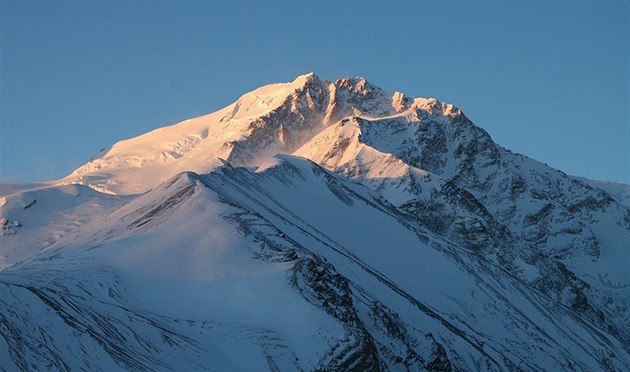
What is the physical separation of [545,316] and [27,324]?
105413 millimetres

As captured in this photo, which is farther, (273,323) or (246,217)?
(246,217)

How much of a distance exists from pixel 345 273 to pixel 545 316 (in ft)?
170

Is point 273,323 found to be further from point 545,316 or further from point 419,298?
point 545,316

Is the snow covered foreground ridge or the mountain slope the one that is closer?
the snow covered foreground ridge

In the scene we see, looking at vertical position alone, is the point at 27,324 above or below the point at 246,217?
below

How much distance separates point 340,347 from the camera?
276ft

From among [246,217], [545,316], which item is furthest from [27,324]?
[545,316]

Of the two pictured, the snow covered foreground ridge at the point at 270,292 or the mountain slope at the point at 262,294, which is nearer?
the snow covered foreground ridge at the point at 270,292

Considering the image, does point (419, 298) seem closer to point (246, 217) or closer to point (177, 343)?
point (246, 217)

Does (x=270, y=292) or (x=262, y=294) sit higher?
(x=270, y=292)

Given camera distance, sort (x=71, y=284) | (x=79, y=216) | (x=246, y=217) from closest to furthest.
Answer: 1. (x=71, y=284)
2. (x=246, y=217)
3. (x=79, y=216)

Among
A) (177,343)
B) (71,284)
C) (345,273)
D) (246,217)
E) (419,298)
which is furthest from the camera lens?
(419,298)

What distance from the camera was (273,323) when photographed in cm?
8788

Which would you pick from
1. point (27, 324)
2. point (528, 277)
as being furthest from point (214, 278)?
point (528, 277)
